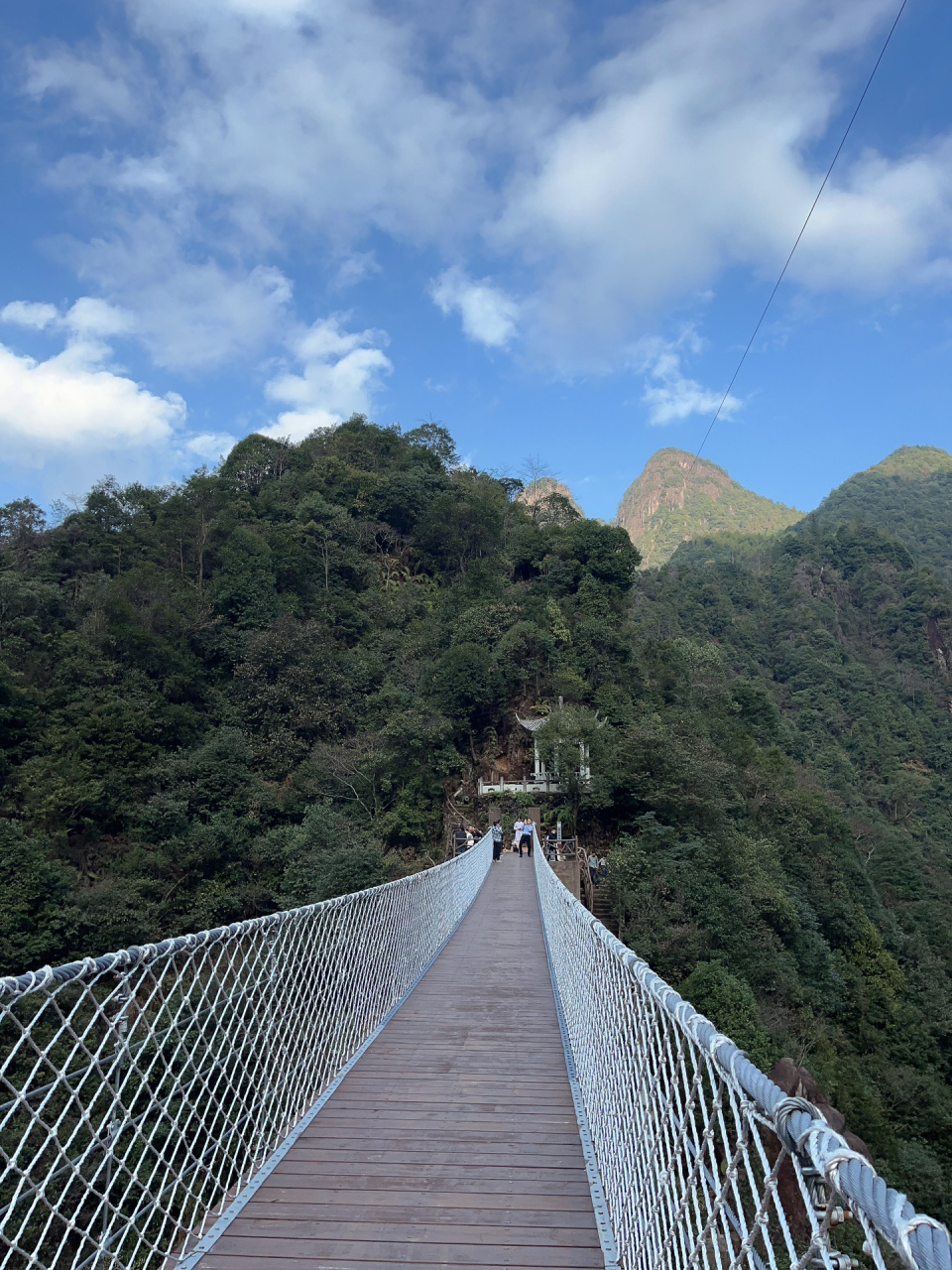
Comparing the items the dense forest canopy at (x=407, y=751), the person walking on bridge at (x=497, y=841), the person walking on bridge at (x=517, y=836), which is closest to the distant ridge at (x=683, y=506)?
the dense forest canopy at (x=407, y=751)

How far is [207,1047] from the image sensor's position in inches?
96.0

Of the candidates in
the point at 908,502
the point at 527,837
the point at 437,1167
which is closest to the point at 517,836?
the point at 527,837

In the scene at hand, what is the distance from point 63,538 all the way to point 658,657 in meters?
19.4

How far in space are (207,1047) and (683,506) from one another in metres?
107

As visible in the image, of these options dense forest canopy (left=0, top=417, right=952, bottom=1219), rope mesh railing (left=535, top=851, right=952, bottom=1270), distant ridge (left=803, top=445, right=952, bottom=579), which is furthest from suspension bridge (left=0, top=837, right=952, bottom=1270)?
distant ridge (left=803, top=445, right=952, bottom=579)

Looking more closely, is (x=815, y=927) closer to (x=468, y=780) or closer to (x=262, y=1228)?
(x=468, y=780)

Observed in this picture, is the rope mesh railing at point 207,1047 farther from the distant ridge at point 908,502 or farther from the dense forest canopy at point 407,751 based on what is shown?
the distant ridge at point 908,502

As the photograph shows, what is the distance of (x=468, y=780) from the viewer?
62.8 feet

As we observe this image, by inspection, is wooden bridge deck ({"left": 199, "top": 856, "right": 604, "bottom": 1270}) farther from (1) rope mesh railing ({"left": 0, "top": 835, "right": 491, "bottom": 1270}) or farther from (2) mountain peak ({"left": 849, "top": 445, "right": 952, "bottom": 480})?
(2) mountain peak ({"left": 849, "top": 445, "right": 952, "bottom": 480})

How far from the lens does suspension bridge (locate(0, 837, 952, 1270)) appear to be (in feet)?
4.36

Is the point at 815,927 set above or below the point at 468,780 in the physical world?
below

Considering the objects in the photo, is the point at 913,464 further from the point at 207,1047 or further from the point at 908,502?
the point at 207,1047

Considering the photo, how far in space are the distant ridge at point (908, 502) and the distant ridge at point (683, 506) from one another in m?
9.01

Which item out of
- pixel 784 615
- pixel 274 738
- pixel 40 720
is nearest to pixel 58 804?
pixel 40 720
